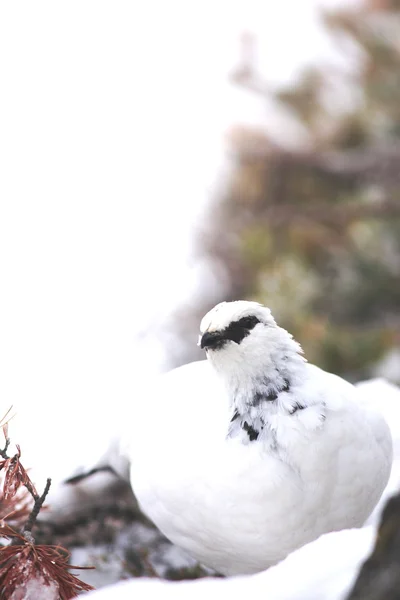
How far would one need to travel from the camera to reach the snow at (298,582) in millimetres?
520

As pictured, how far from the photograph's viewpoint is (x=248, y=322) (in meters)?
0.75

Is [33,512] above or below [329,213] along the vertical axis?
below

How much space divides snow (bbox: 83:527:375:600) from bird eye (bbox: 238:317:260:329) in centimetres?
24

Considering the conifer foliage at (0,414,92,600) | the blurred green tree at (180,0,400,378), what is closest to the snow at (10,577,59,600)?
the conifer foliage at (0,414,92,600)

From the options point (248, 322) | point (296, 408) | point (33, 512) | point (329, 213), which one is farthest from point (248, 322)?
point (329, 213)

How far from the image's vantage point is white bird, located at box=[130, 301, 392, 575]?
0.72 meters

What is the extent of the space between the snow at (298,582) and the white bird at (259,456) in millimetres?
134

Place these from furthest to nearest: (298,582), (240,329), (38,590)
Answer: (240,329), (38,590), (298,582)

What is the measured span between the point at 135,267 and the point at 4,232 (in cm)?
47

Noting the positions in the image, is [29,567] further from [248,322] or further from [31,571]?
[248,322]

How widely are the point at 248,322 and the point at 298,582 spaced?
292mm

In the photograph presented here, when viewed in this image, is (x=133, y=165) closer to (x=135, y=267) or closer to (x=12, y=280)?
(x=135, y=267)

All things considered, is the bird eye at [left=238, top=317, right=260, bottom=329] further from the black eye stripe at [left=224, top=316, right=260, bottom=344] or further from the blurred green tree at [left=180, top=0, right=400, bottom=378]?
the blurred green tree at [left=180, top=0, right=400, bottom=378]

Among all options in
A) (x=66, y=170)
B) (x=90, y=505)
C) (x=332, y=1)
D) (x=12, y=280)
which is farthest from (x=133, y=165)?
(x=90, y=505)
